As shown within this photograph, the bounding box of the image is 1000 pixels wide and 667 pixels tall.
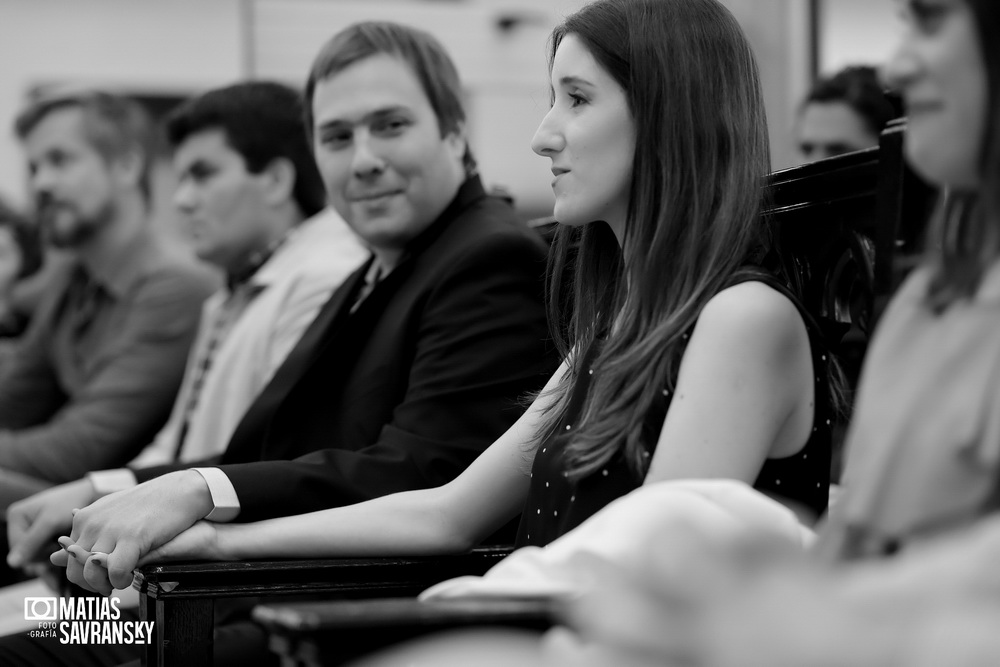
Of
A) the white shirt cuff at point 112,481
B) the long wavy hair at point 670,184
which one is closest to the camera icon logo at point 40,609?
the white shirt cuff at point 112,481

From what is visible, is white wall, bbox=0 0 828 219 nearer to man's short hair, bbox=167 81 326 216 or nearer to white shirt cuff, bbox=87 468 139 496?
man's short hair, bbox=167 81 326 216

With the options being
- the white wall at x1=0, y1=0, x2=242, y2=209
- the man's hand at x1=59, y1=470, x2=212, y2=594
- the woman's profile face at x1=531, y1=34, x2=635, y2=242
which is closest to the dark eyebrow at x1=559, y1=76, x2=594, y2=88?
the woman's profile face at x1=531, y1=34, x2=635, y2=242

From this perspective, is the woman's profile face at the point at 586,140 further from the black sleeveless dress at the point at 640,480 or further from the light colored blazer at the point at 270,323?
the light colored blazer at the point at 270,323

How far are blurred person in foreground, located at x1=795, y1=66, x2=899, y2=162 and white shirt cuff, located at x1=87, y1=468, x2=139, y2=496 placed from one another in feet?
5.55

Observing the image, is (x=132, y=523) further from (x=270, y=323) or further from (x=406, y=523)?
(x=270, y=323)

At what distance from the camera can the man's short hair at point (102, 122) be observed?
3848 mm

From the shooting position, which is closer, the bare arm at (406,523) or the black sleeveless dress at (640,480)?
the black sleeveless dress at (640,480)

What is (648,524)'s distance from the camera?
1.03m

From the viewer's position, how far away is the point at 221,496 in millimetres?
1711

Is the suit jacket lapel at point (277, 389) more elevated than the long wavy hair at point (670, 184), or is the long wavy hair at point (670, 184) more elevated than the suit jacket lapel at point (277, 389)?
the long wavy hair at point (670, 184)

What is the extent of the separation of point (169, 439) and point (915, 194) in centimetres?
221

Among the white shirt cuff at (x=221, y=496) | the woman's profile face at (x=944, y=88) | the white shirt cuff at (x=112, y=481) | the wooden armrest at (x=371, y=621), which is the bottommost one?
the white shirt cuff at (x=112, y=481)

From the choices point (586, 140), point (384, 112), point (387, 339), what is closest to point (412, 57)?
point (384, 112)

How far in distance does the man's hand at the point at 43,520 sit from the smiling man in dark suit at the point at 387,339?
14cm
